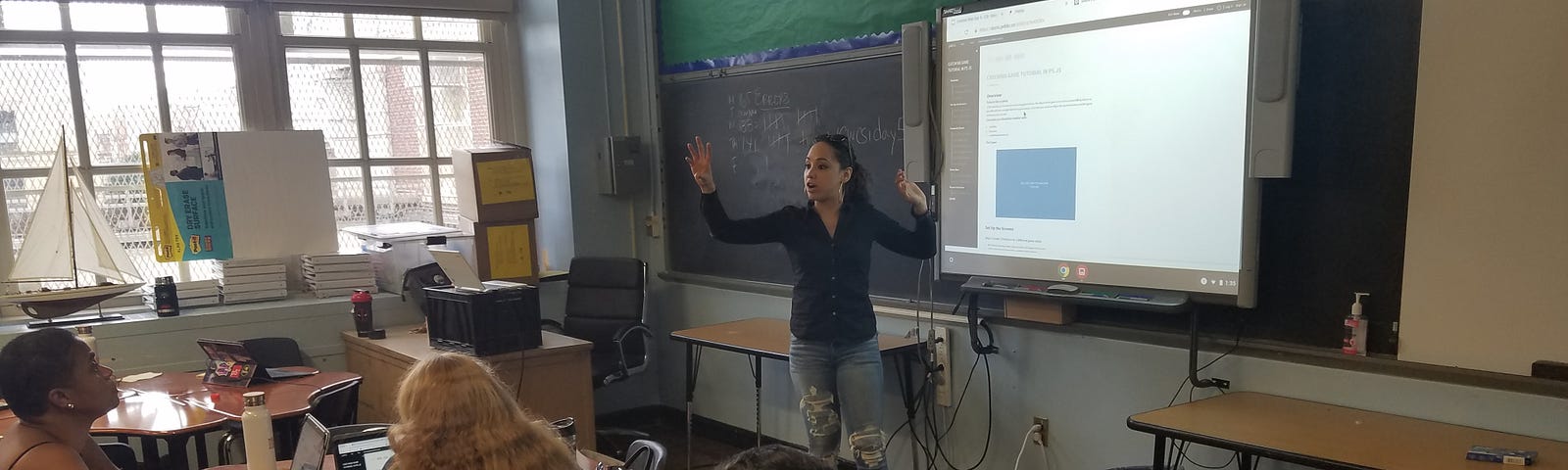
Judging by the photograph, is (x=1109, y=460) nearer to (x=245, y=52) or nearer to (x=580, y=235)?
(x=580, y=235)

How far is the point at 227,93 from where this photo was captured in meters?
4.52

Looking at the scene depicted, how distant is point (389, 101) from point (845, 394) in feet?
10.6

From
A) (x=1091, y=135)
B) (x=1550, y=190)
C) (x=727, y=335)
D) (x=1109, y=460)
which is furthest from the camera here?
(x=727, y=335)

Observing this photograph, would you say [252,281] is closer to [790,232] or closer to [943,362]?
[790,232]

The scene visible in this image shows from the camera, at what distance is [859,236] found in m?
2.97

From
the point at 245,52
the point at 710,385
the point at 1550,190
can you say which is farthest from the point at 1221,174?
the point at 245,52

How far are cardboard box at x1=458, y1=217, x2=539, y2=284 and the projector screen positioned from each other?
231 cm

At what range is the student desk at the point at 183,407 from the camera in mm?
2852

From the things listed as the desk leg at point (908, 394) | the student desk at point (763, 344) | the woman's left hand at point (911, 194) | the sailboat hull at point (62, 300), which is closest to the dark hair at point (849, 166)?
the woman's left hand at point (911, 194)

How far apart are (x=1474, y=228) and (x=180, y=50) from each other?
16.6 feet

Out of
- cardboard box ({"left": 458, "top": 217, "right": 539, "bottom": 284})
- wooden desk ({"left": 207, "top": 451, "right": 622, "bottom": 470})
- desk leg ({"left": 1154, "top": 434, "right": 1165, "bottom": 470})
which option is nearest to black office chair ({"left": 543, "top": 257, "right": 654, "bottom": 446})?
cardboard box ({"left": 458, "top": 217, "right": 539, "bottom": 284})

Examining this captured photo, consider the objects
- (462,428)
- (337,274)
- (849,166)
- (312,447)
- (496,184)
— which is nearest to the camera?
(462,428)

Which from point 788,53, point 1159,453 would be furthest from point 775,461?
point 788,53

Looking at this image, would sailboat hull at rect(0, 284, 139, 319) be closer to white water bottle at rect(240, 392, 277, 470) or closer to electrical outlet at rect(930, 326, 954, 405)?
white water bottle at rect(240, 392, 277, 470)
